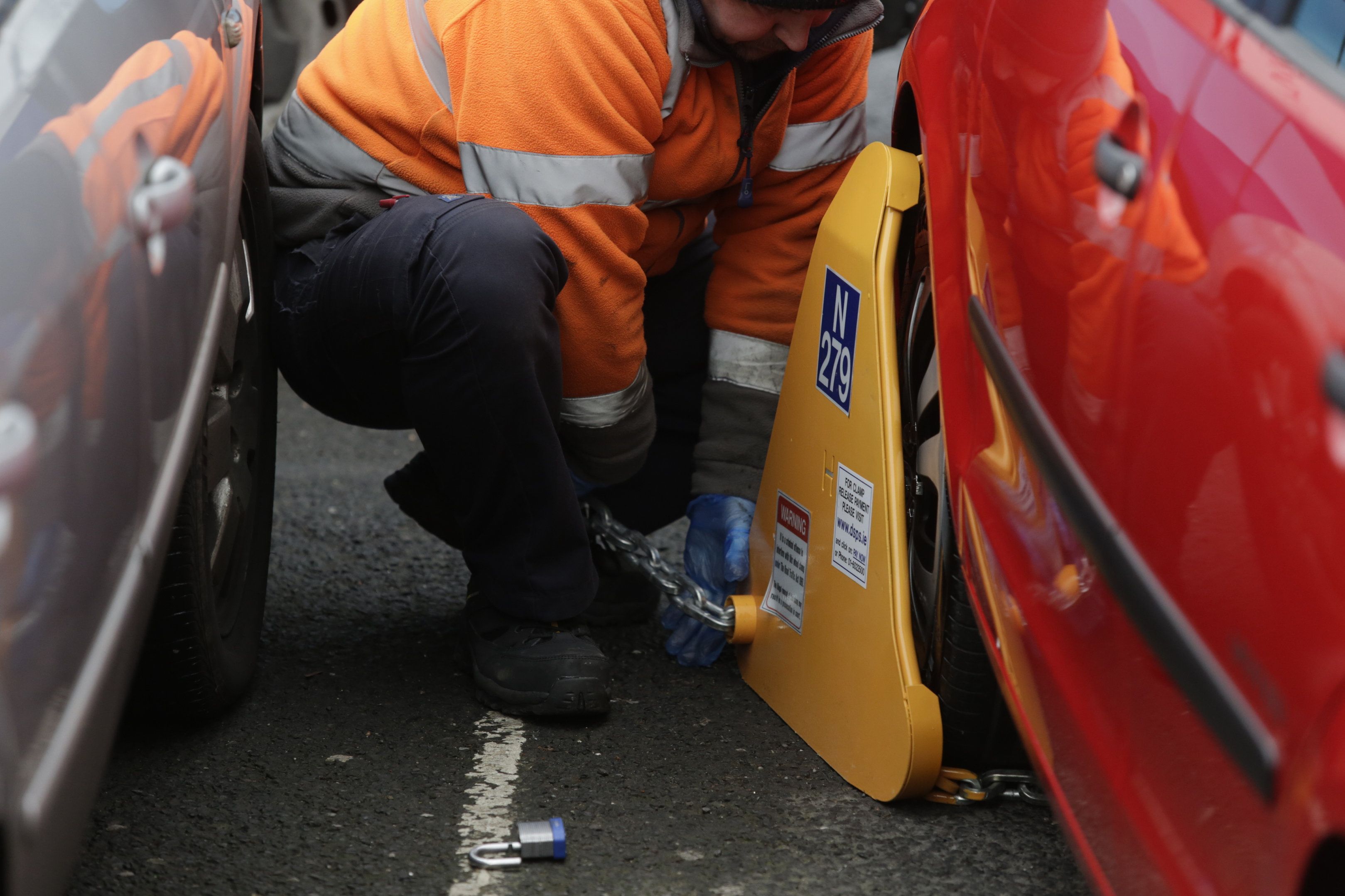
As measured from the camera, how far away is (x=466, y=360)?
70.2 inches

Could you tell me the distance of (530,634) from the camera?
196cm

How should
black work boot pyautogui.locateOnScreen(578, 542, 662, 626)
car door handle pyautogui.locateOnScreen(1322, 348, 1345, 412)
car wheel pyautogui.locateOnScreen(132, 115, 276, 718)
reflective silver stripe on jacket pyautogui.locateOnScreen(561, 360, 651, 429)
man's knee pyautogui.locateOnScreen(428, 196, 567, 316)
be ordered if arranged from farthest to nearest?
1. black work boot pyautogui.locateOnScreen(578, 542, 662, 626)
2. reflective silver stripe on jacket pyautogui.locateOnScreen(561, 360, 651, 429)
3. man's knee pyautogui.locateOnScreen(428, 196, 567, 316)
4. car wheel pyautogui.locateOnScreen(132, 115, 276, 718)
5. car door handle pyautogui.locateOnScreen(1322, 348, 1345, 412)

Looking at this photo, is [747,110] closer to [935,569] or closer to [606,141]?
[606,141]

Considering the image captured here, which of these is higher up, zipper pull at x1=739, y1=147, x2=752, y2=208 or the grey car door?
the grey car door

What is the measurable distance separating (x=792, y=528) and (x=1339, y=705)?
1.19m

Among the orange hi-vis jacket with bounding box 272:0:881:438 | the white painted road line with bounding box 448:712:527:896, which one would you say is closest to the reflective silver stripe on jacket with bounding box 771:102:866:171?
the orange hi-vis jacket with bounding box 272:0:881:438

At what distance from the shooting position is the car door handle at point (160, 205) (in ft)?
3.75

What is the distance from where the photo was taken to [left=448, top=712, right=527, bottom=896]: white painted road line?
4.99ft

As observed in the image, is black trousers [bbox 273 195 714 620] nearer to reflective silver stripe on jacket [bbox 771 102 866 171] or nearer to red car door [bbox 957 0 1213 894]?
reflective silver stripe on jacket [bbox 771 102 866 171]

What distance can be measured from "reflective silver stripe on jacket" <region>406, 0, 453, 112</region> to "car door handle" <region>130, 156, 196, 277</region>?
Result: 675mm

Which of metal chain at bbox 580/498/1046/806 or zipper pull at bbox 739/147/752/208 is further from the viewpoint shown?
zipper pull at bbox 739/147/752/208

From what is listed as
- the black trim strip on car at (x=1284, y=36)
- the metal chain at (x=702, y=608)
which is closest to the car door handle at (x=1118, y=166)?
the black trim strip on car at (x=1284, y=36)

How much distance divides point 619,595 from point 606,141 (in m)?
0.83

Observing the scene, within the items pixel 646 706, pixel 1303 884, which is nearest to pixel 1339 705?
pixel 1303 884
